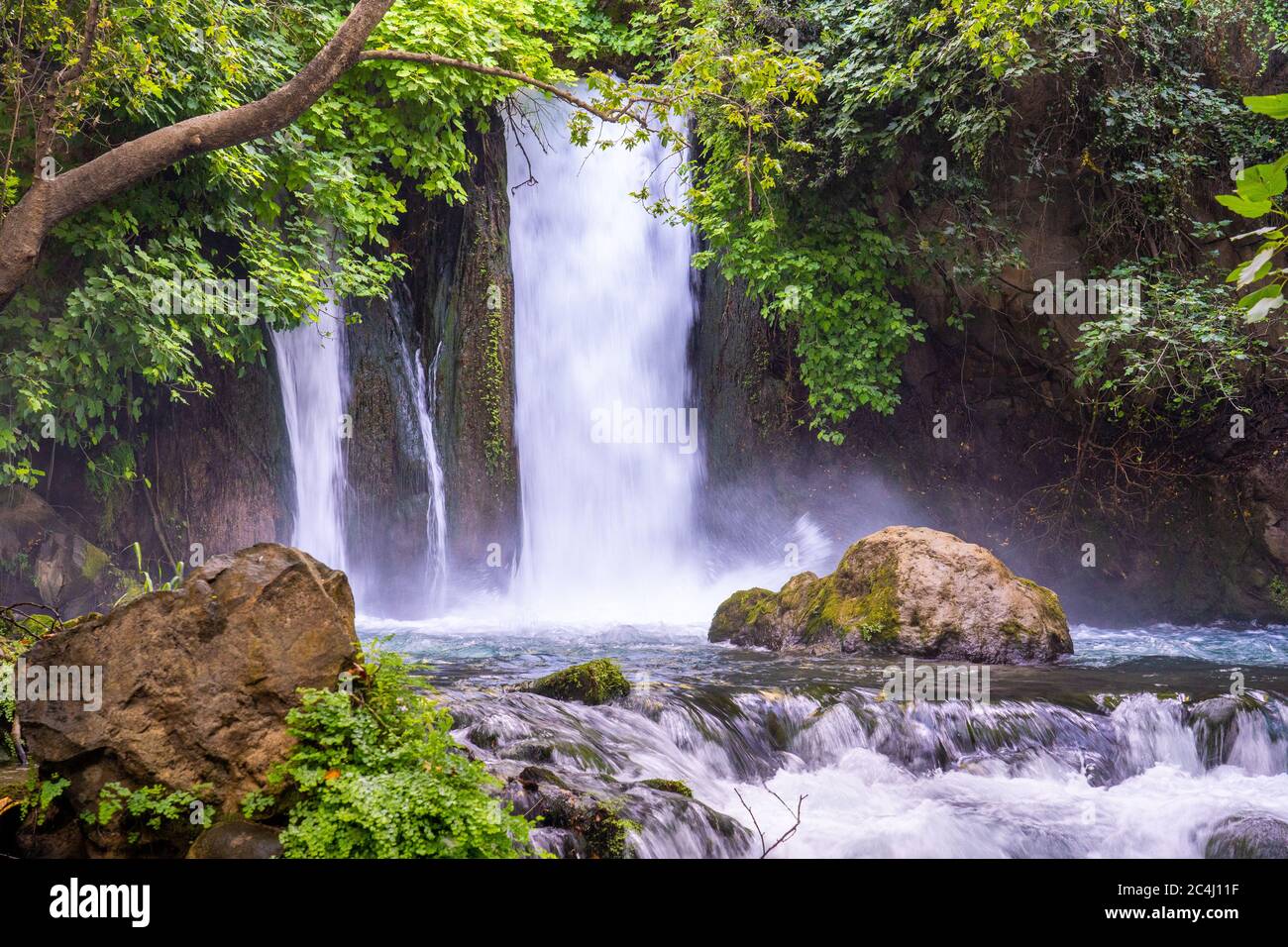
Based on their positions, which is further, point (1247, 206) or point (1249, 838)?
point (1249, 838)

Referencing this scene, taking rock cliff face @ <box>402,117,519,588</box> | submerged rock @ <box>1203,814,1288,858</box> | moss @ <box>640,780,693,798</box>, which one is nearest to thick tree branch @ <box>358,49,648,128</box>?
rock cliff face @ <box>402,117,519,588</box>

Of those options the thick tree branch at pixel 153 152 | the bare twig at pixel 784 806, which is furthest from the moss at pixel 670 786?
the thick tree branch at pixel 153 152

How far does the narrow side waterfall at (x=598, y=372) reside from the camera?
14.9 m

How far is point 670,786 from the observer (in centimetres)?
507

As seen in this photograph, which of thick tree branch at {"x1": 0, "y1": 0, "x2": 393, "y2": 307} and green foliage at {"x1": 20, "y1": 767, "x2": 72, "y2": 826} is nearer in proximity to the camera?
green foliage at {"x1": 20, "y1": 767, "x2": 72, "y2": 826}

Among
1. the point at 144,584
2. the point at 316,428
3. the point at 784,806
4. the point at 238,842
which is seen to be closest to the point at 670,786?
the point at 784,806

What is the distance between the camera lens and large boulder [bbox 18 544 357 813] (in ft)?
A: 12.5

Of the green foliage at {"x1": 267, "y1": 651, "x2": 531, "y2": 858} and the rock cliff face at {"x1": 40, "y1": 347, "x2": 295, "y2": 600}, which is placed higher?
the rock cliff face at {"x1": 40, "y1": 347, "x2": 295, "y2": 600}

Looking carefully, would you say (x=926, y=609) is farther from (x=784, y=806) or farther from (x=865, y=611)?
(x=784, y=806)

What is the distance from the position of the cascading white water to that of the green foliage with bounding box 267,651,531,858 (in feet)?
31.6

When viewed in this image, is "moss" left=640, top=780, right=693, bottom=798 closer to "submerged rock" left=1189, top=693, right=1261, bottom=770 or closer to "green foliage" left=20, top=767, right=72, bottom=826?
Result: "green foliage" left=20, top=767, right=72, bottom=826

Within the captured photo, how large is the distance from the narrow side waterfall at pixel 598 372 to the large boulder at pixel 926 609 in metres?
5.28
